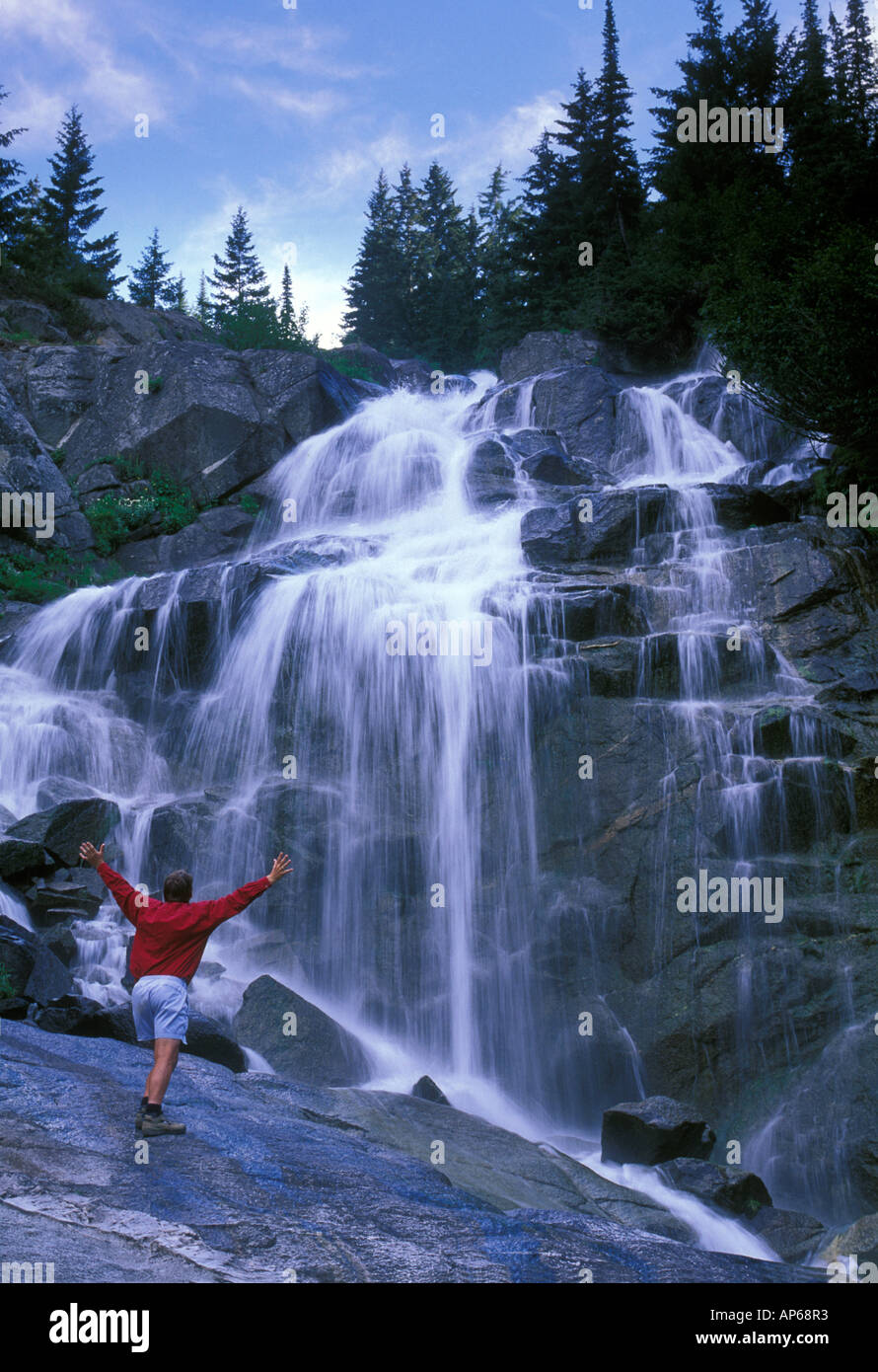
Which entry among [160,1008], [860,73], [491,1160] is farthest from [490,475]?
[860,73]

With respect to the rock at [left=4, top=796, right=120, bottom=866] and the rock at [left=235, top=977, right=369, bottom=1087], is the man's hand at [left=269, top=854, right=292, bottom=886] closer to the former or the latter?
the rock at [left=235, top=977, right=369, bottom=1087]

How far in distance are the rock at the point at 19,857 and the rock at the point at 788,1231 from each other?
30.8ft

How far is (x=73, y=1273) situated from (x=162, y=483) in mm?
24529

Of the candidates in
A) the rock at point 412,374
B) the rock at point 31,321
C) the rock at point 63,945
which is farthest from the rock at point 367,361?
the rock at point 63,945

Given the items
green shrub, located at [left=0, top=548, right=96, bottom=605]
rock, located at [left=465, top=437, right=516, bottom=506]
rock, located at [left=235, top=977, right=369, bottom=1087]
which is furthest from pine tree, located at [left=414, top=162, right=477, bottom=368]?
rock, located at [left=235, top=977, right=369, bottom=1087]

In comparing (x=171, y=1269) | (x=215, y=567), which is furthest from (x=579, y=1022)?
(x=215, y=567)

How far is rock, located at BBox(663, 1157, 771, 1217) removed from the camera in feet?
28.2

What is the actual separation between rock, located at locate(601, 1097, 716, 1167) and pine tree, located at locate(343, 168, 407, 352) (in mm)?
47331

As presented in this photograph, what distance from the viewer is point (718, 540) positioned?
17547mm

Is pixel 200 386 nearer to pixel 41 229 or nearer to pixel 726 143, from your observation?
pixel 41 229

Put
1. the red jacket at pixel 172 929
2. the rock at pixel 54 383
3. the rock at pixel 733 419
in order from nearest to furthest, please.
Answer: the red jacket at pixel 172 929, the rock at pixel 733 419, the rock at pixel 54 383

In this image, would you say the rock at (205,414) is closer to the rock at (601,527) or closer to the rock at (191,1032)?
the rock at (601,527)

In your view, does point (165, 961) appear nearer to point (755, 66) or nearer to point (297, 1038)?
point (297, 1038)

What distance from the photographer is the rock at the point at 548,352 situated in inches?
1248
